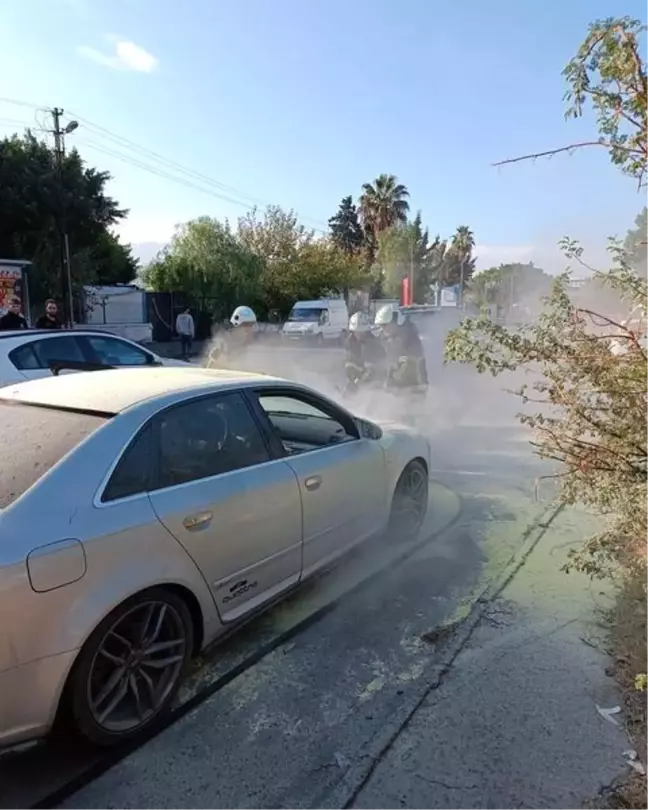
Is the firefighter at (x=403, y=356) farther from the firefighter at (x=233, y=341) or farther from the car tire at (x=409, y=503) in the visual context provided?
the car tire at (x=409, y=503)

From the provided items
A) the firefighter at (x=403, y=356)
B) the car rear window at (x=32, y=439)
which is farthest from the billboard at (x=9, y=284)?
the car rear window at (x=32, y=439)

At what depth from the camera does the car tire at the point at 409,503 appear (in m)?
4.80

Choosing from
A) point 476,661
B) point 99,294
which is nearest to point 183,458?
point 476,661

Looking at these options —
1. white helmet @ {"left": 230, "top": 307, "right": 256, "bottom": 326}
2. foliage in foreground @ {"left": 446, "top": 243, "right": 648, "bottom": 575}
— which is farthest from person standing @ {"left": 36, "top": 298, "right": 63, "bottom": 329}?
foliage in foreground @ {"left": 446, "top": 243, "right": 648, "bottom": 575}

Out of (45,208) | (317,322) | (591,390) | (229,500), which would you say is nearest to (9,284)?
(45,208)

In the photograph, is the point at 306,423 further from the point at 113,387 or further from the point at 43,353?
the point at 43,353

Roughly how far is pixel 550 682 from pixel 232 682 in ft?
4.95

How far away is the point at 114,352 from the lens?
26.4 feet

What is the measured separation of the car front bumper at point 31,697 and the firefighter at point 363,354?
734 centimetres

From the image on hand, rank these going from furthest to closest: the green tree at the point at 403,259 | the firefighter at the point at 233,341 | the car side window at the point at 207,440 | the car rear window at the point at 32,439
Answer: the green tree at the point at 403,259 < the firefighter at the point at 233,341 < the car side window at the point at 207,440 < the car rear window at the point at 32,439

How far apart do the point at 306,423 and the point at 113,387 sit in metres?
1.62

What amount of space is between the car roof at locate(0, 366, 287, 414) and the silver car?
0.01 meters

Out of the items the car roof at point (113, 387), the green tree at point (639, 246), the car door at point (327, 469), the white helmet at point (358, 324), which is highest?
the green tree at point (639, 246)

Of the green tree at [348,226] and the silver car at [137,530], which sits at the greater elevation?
the green tree at [348,226]
